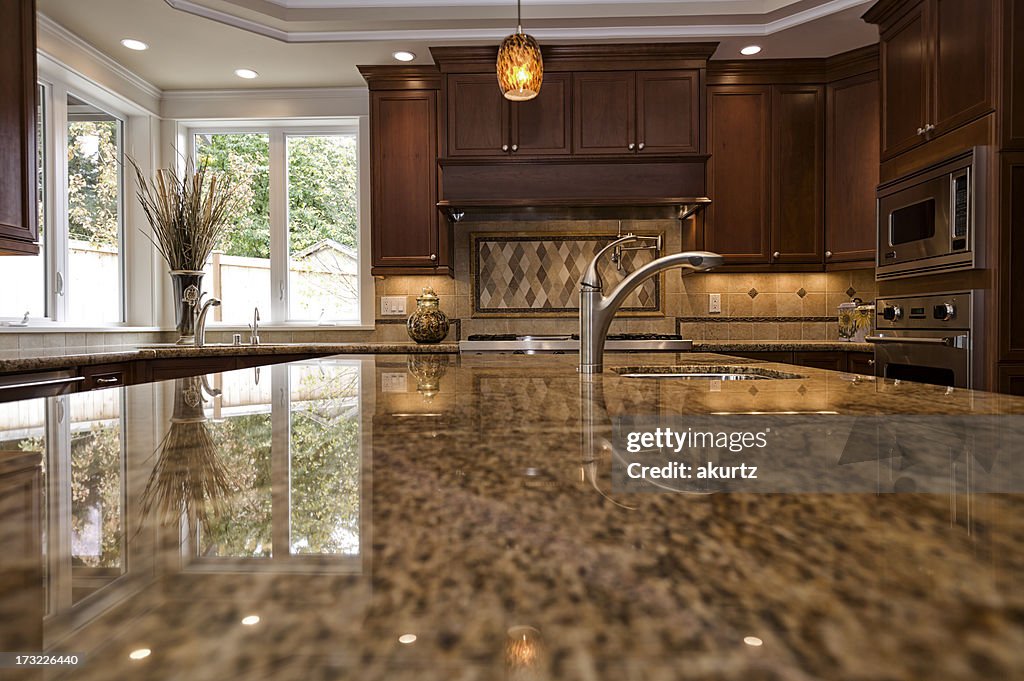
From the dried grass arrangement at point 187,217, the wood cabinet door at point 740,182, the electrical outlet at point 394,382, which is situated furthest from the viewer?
the dried grass arrangement at point 187,217

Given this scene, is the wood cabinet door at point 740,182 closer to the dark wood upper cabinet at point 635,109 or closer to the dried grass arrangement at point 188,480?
the dark wood upper cabinet at point 635,109

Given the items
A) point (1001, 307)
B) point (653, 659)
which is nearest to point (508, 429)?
point (653, 659)

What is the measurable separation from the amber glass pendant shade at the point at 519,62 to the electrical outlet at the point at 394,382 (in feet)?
5.52

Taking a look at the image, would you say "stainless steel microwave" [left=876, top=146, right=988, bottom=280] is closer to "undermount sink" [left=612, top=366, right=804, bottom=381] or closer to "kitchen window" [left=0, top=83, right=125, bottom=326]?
"undermount sink" [left=612, top=366, right=804, bottom=381]

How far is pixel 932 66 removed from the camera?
270 cm

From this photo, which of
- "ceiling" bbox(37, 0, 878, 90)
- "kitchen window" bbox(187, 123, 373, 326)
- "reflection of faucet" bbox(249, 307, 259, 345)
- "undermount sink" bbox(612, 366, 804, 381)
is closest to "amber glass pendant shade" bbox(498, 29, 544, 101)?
"ceiling" bbox(37, 0, 878, 90)

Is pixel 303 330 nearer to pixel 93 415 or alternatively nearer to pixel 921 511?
pixel 93 415

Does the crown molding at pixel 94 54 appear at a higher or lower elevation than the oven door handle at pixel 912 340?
higher

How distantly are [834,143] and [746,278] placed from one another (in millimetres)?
917

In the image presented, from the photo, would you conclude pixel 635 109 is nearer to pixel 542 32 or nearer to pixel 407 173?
pixel 542 32

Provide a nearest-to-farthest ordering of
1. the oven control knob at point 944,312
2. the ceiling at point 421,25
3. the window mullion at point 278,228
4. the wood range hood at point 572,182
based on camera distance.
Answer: the oven control knob at point 944,312 < the ceiling at point 421,25 < the wood range hood at point 572,182 < the window mullion at point 278,228

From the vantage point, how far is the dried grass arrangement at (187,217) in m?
3.83

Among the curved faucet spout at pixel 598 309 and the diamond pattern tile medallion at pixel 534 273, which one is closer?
the curved faucet spout at pixel 598 309

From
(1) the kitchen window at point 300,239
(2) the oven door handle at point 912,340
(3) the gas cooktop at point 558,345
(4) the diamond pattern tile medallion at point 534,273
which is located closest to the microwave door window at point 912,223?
(2) the oven door handle at point 912,340
